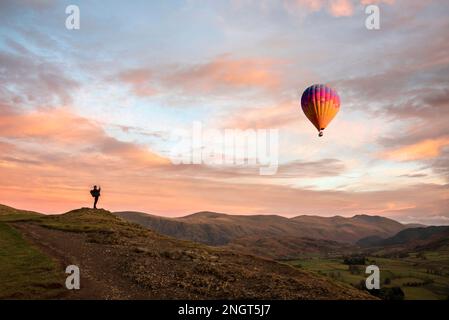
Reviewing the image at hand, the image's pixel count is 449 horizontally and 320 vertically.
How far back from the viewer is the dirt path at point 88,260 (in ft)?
98.0

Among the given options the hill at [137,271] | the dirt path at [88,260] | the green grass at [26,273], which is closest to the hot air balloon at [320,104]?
the hill at [137,271]

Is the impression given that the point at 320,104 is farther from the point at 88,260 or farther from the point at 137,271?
the point at 88,260

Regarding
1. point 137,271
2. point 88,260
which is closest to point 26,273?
point 88,260

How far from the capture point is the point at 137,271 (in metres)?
36.4

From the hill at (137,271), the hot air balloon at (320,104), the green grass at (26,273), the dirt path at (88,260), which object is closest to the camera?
the green grass at (26,273)

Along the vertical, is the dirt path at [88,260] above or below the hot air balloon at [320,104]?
below

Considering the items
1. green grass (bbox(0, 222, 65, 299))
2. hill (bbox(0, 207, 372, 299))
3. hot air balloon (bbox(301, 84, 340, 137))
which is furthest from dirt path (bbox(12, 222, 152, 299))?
hot air balloon (bbox(301, 84, 340, 137))

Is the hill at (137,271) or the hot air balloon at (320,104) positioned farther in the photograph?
the hot air balloon at (320,104)

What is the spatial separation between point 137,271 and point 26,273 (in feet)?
30.3

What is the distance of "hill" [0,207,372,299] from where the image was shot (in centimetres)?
3102

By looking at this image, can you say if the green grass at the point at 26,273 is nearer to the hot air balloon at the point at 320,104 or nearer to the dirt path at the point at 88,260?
the dirt path at the point at 88,260

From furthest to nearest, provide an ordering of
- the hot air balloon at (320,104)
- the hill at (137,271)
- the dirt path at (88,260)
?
the hot air balloon at (320,104) < the hill at (137,271) < the dirt path at (88,260)

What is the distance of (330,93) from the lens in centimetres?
6612

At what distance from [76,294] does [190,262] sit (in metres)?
15.1
